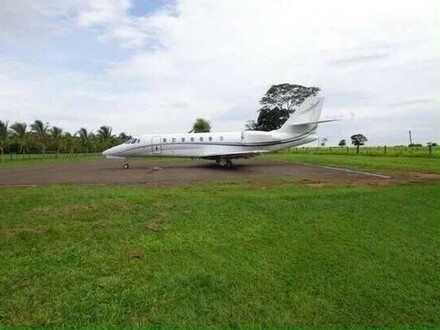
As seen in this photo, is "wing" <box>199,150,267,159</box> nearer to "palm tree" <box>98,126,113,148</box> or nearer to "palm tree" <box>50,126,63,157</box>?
"palm tree" <box>50,126,63,157</box>

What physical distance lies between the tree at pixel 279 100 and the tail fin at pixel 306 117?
33.8 meters

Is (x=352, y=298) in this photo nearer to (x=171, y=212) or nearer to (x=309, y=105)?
(x=171, y=212)

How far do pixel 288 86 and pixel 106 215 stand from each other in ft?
179

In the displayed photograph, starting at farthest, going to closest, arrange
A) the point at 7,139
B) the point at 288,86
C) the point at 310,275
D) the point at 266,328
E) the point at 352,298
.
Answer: the point at 288,86, the point at 7,139, the point at 310,275, the point at 352,298, the point at 266,328

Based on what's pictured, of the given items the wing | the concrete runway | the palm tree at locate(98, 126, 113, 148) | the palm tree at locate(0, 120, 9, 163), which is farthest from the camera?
the palm tree at locate(98, 126, 113, 148)

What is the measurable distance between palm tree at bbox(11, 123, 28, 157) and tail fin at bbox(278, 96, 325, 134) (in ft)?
130

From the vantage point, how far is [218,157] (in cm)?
2177

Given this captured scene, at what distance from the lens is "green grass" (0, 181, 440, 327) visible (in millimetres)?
3658

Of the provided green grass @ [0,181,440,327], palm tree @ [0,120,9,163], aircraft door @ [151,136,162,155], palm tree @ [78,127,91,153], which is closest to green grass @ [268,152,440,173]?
aircraft door @ [151,136,162,155]


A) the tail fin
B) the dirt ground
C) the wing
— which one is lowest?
the dirt ground

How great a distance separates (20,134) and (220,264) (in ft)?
174

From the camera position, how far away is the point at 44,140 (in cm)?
5294

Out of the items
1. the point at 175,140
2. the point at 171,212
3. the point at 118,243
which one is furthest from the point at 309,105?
the point at 118,243

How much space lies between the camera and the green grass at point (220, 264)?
366 cm
